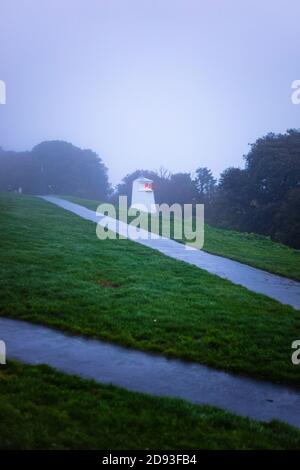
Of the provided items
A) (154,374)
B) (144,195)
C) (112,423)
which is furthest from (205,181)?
(112,423)

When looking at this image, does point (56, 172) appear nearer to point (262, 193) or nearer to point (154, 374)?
point (262, 193)

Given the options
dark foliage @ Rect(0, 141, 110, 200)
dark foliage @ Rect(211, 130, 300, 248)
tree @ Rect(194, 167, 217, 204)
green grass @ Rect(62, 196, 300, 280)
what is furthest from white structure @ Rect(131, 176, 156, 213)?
dark foliage @ Rect(0, 141, 110, 200)

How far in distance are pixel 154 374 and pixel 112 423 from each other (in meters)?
1.54

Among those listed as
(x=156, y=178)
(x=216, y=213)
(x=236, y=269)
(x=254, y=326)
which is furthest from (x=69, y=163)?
(x=254, y=326)

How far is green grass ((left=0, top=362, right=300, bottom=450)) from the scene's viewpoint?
4.14m

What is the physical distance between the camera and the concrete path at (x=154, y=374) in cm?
526

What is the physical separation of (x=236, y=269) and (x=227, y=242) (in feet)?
25.7

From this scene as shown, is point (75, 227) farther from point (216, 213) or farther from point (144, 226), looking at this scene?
point (216, 213)

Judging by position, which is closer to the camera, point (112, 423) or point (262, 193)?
point (112, 423)

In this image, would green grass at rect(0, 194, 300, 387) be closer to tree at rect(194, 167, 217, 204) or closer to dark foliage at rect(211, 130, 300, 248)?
dark foliage at rect(211, 130, 300, 248)

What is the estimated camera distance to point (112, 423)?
4461 millimetres

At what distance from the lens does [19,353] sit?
632 cm

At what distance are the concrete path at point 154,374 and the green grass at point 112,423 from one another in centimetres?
37

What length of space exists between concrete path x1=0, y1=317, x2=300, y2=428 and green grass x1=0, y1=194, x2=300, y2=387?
0.32 meters
